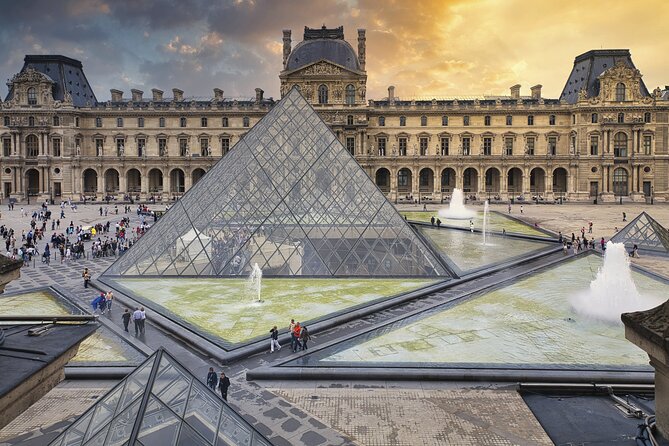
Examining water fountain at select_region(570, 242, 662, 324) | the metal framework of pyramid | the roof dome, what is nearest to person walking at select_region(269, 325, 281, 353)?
water fountain at select_region(570, 242, 662, 324)

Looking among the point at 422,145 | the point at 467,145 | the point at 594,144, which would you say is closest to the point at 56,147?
the point at 422,145

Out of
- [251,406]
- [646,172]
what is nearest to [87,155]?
[251,406]

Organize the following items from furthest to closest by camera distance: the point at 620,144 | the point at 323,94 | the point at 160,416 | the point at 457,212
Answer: the point at 620,144, the point at 323,94, the point at 457,212, the point at 160,416

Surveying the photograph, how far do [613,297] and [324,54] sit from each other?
49.2 meters

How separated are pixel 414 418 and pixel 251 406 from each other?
291cm

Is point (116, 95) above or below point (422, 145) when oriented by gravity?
above

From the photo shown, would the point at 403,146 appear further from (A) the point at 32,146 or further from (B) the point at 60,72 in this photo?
(A) the point at 32,146

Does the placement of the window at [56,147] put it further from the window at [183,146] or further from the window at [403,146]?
the window at [403,146]

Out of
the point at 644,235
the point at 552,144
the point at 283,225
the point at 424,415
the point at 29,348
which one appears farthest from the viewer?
the point at 552,144

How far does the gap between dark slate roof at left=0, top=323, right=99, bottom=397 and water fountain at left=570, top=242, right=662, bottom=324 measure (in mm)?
→ 13390

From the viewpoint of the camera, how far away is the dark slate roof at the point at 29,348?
370 centimetres

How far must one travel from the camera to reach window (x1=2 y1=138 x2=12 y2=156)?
57631 millimetres

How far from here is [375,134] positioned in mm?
59469

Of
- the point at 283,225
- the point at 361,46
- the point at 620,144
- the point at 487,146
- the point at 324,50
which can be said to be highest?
the point at 361,46
